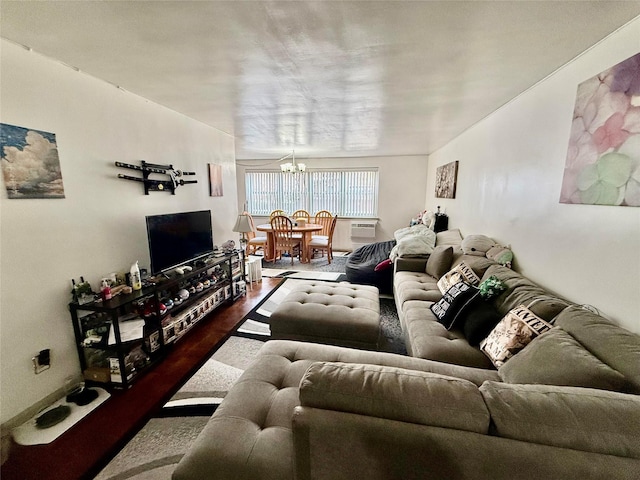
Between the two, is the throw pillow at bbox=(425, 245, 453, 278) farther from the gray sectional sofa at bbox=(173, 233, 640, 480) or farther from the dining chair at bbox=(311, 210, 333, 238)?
the dining chair at bbox=(311, 210, 333, 238)

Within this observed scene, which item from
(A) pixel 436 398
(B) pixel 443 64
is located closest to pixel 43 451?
(A) pixel 436 398

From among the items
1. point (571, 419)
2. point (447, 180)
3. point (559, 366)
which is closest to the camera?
point (571, 419)

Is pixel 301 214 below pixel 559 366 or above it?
above

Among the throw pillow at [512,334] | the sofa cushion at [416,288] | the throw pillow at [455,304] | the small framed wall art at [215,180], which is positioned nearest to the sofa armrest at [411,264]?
the sofa cushion at [416,288]

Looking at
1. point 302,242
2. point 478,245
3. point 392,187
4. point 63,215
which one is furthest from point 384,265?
point 63,215

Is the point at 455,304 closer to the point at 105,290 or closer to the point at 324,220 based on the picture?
the point at 105,290

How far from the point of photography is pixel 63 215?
1726mm

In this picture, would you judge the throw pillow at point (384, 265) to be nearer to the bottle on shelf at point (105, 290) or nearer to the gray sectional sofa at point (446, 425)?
the gray sectional sofa at point (446, 425)

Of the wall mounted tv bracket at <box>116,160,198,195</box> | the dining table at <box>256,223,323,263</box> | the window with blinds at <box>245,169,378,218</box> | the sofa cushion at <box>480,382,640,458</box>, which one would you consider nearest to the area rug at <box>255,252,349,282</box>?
the dining table at <box>256,223,323,263</box>

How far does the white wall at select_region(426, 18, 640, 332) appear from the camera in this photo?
126cm

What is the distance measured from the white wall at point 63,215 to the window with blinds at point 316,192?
405cm

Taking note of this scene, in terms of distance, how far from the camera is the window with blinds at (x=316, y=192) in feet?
20.0

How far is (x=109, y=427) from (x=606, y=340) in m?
2.61

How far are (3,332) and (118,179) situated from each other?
3.99 feet
